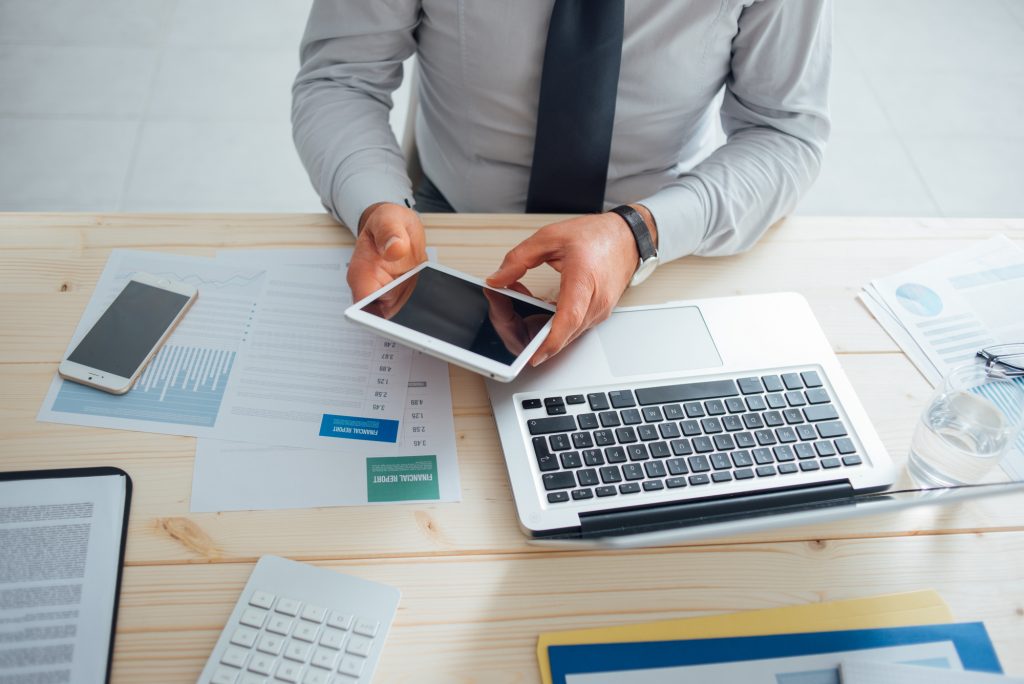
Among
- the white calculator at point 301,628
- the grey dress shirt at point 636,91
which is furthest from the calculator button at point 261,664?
the grey dress shirt at point 636,91

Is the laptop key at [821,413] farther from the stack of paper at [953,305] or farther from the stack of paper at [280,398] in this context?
the stack of paper at [280,398]

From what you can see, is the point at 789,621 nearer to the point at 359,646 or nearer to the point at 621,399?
the point at 621,399

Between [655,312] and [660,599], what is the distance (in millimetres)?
331

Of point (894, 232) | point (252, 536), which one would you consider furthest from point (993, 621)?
point (252, 536)

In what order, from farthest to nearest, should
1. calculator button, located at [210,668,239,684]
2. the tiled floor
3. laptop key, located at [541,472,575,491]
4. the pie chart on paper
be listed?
the tiled floor, the pie chart on paper, laptop key, located at [541,472,575,491], calculator button, located at [210,668,239,684]

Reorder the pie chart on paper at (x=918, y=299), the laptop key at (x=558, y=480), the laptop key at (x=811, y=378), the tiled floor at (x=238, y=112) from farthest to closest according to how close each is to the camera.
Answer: the tiled floor at (x=238, y=112) < the pie chart on paper at (x=918, y=299) < the laptop key at (x=811, y=378) < the laptop key at (x=558, y=480)

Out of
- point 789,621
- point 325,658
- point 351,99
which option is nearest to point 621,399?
point 789,621

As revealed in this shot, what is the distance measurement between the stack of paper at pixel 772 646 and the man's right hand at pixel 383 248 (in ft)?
1.29

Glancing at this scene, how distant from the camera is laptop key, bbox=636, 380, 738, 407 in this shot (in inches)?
29.9

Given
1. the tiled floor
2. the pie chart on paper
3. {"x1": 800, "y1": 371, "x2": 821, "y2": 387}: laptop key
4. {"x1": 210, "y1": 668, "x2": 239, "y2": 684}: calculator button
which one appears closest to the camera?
{"x1": 210, "y1": 668, "x2": 239, "y2": 684}: calculator button

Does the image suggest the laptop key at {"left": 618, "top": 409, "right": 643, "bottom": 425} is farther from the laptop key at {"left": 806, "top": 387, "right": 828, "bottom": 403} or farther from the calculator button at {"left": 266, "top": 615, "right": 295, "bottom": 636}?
the calculator button at {"left": 266, "top": 615, "right": 295, "bottom": 636}

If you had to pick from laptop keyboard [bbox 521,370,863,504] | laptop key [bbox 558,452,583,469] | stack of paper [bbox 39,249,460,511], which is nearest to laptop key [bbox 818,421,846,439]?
laptop keyboard [bbox 521,370,863,504]

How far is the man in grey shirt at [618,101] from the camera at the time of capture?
92cm

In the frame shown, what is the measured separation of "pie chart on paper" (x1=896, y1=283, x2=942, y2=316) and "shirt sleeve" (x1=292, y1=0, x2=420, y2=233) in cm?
61
